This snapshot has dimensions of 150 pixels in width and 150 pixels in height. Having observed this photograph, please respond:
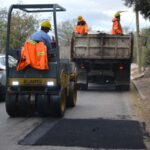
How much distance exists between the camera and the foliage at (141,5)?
21.5m

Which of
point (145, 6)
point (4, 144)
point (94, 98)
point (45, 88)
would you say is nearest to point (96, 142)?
point (4, 144)

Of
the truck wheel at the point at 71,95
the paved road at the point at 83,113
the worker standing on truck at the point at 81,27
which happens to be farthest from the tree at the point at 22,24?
the truck wheel at the point at 71,95

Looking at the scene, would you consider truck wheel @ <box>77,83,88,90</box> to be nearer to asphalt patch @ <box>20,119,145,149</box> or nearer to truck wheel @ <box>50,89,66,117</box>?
truck wheel @ <box>50,89,66,117</box>

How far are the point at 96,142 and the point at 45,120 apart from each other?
3.39m

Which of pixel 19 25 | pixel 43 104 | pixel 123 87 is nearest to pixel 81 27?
pixel 123 87

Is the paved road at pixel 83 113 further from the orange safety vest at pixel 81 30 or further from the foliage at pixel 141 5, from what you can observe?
the foliage at pixel 141 5

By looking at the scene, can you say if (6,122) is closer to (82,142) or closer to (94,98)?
(82,142)

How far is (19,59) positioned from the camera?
1388 centimetres

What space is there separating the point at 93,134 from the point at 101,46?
470 inches

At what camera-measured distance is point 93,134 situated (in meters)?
11.1

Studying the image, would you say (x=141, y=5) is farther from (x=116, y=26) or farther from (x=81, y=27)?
(x=81, y=27)

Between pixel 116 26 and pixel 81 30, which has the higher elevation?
pixel 116 26

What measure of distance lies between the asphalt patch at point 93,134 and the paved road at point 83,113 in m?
0.29

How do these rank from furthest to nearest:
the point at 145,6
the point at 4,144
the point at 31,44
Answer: the point at 145,6, the point at 31,44, the point at 4,144
